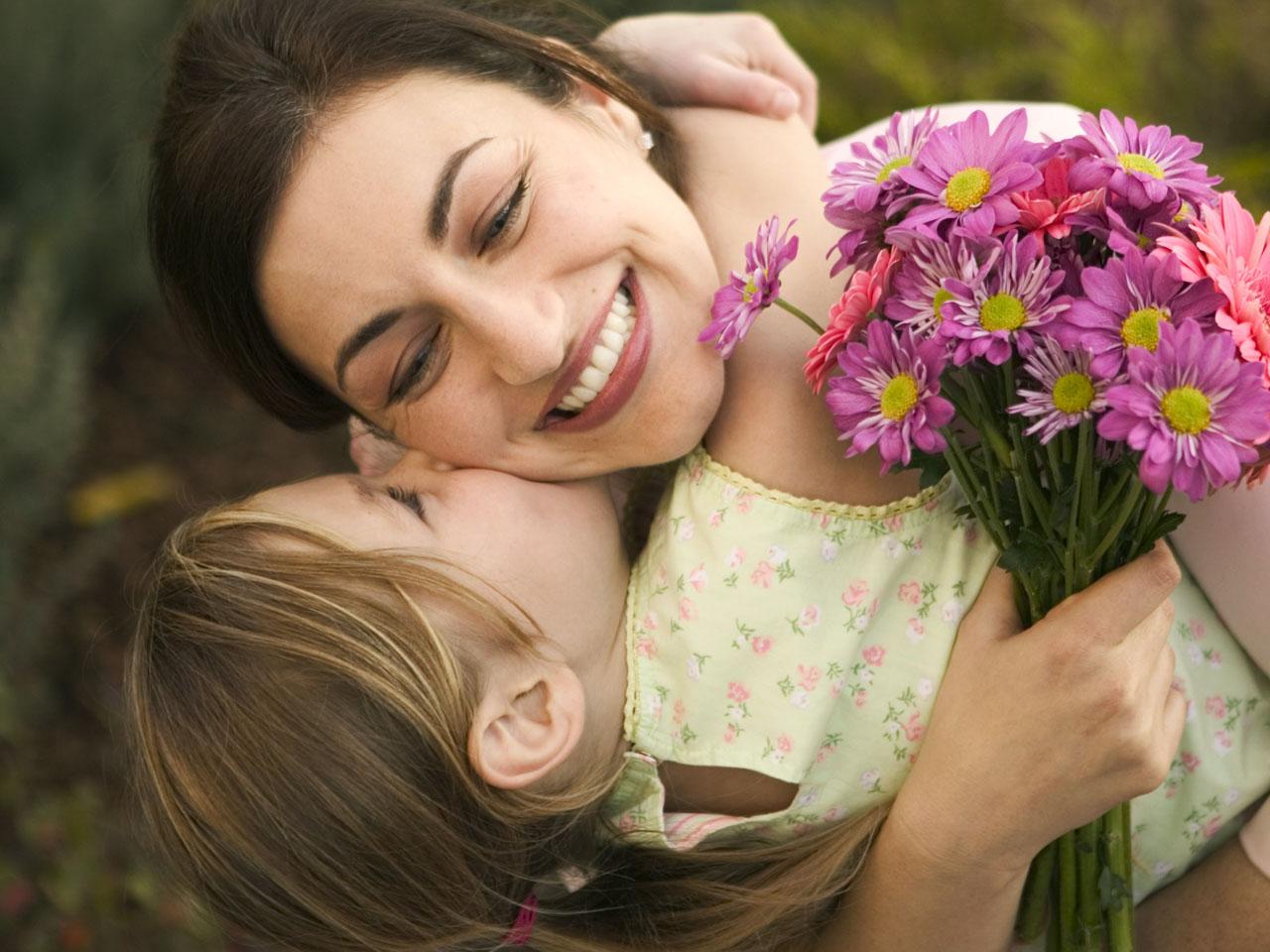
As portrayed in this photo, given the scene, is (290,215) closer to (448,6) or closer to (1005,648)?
(448,6)

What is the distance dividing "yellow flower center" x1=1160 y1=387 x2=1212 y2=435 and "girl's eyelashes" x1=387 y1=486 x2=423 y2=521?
40.1 inches

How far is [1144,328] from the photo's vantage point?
3.93ft

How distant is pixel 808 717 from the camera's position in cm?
174

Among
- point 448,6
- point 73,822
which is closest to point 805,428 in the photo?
point 448,6

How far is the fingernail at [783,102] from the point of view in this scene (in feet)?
7.16

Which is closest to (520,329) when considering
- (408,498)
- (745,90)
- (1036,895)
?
(408,498)

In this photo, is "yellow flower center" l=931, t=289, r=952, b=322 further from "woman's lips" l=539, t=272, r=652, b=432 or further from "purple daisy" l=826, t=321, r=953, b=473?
"woman's lips" l=539, t=272, r=652, b=432

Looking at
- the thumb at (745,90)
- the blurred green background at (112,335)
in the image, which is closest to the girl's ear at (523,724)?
the thumb at (745,90)

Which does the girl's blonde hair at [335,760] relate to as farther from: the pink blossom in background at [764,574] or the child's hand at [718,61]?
the child's hand at [718,61]

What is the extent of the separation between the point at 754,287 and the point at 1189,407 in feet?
1.60

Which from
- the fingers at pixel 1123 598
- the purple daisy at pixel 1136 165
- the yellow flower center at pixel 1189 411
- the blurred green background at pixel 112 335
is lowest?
the blurred green background at pixel 112 335

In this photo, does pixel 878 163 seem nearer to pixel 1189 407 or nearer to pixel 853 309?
pixel 853 309

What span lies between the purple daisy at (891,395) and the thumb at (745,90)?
959 mm

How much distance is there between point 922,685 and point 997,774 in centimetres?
18
